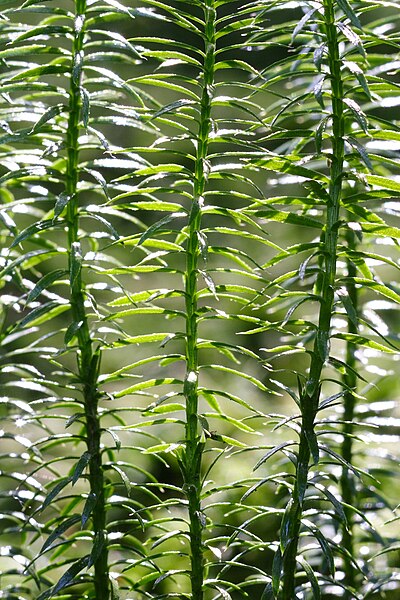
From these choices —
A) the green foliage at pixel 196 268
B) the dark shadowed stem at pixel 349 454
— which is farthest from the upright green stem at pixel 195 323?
the dark shadowed stem at pixel 349 454

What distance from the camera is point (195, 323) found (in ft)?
2.15

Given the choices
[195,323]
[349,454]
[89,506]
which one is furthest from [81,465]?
[349,454]

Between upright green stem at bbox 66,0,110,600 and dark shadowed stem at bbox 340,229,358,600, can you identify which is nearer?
upright green stem at bbox 66,0,110,600

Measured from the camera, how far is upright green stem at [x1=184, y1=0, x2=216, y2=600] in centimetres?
61

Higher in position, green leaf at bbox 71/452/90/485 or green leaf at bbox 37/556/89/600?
green leaf at bbox 71/452/90/485

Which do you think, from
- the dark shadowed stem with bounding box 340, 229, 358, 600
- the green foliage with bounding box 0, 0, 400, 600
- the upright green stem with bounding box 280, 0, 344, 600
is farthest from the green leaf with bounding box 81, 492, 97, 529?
the dark shadowed stem with bounding box 340, 229, 358, 600

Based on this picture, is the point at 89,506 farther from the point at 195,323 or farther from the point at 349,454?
the point at 349,454

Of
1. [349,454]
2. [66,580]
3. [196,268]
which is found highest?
[196,268]

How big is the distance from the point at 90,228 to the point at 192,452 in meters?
1.57

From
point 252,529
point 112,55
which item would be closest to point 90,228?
point 252,529

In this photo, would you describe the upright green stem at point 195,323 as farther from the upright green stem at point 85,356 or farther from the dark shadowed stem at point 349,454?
the dark shadowed stem at point 349,454

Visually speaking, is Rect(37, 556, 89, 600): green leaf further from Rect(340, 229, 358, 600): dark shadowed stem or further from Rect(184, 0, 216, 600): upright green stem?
Rect(340, 229, 358, 600): dark shadowed stem

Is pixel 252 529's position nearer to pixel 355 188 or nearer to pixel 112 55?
pixel 355 188

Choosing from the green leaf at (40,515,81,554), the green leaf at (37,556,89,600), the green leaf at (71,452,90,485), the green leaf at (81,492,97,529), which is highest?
the green leaf at (71,452,90,485)
